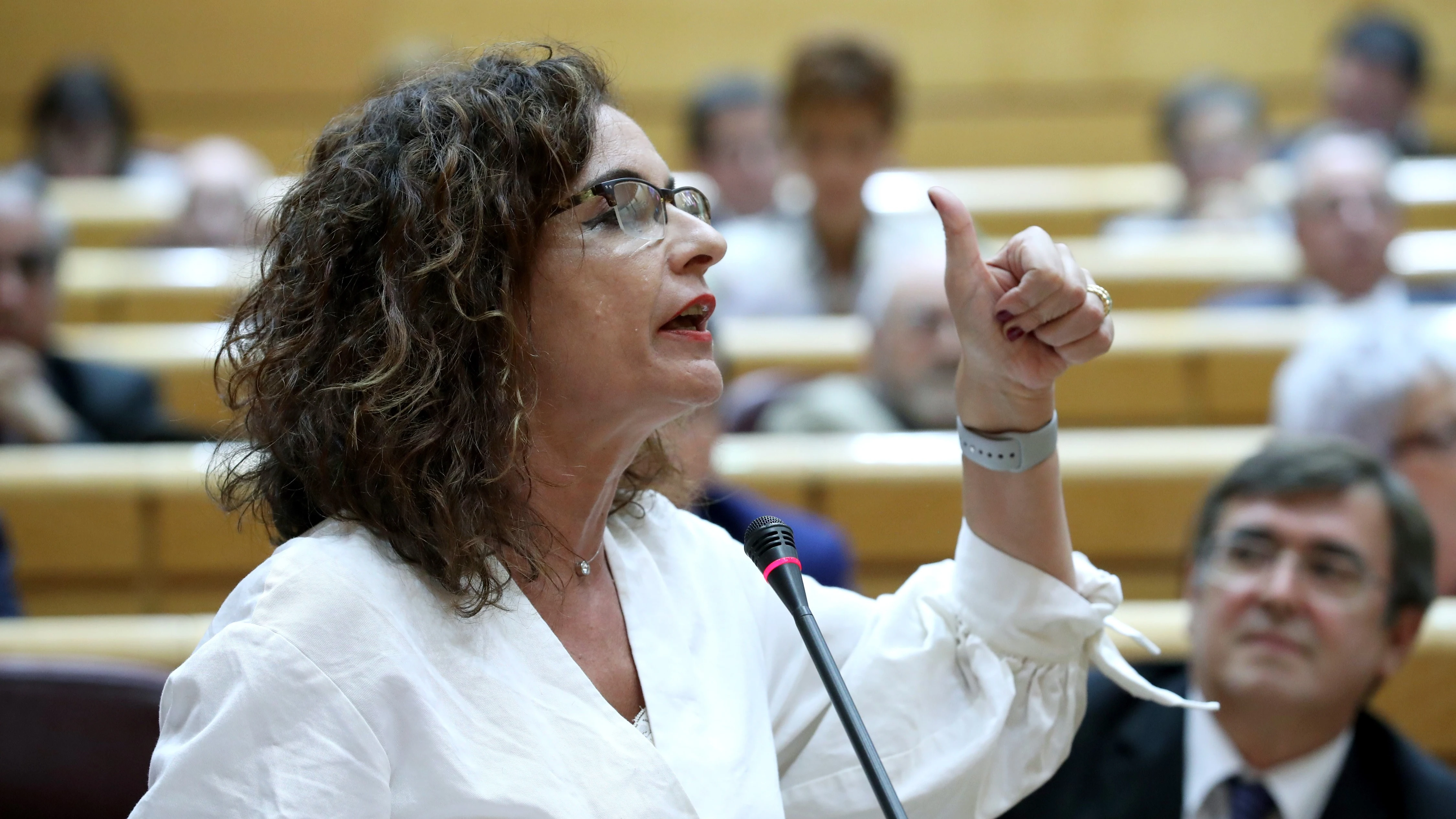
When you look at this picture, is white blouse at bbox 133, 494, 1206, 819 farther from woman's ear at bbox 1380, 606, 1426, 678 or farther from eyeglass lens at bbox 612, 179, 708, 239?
woman's ear at bbox 1380, 606, 1426, 678

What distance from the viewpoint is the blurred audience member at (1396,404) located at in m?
2.37

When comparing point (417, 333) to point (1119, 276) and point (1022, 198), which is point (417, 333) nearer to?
point (1119, 276)

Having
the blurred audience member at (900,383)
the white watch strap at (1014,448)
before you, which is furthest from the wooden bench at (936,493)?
the white watch strap at (1014,448)

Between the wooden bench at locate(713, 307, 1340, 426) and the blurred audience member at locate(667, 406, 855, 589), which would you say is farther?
the wooden bench at locate(713, 307, 1340, 426)

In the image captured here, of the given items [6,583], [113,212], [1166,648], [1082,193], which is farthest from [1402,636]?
[113,212]

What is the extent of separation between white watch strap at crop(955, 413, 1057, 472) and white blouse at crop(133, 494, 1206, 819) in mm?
72

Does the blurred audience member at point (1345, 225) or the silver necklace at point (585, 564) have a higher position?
the silver necklace at point (585, 564)

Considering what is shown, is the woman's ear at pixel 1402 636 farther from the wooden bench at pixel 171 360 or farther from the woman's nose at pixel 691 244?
the wooden bench at pixel 171 360

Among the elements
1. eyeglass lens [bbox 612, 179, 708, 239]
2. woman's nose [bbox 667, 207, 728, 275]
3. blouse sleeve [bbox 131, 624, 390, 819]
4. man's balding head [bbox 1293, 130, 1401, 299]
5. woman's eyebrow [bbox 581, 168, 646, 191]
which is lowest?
man's balding head [bbox 1293, 130, 1401, 299]

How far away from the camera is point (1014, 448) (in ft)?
3.80

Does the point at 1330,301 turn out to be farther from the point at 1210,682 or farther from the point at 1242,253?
the point at 1210,682

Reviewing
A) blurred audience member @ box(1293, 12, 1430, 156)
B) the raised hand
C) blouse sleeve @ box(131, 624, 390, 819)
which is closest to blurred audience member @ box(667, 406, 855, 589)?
the raised hand

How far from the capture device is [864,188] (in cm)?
348

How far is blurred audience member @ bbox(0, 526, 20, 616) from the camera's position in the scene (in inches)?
84.0
